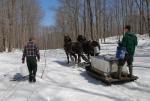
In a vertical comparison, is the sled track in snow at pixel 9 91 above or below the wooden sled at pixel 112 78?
below

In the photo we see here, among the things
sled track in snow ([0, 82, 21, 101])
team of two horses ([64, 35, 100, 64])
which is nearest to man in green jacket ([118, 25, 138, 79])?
sled track in snow ([0, 82, 21, 101])

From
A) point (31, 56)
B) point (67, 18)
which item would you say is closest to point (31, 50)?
point (31, 56)

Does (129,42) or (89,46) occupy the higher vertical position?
(129,42)

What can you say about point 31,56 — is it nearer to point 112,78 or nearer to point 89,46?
point 112,78

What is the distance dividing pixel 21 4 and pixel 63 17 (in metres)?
12.2

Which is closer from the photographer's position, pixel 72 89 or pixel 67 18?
pixel 72 89

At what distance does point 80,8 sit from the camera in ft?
157

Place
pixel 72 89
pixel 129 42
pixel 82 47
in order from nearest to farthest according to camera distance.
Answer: pixel 72 89, pixel 129 42, pixel 82 47

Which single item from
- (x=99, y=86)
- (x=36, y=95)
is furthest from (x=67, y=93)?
(x=99, y=86)

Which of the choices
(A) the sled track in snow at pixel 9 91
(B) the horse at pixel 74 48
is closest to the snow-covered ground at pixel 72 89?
(A) the sled track in snow at pixel 9 91

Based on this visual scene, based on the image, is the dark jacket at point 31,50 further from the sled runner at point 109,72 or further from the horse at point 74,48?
the horse at point 74,48

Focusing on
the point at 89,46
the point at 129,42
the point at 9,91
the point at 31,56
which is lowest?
the point at 9,91

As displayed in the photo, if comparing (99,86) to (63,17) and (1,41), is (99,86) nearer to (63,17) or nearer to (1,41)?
(1,41)

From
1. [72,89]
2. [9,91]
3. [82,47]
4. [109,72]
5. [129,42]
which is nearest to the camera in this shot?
[72,89]
